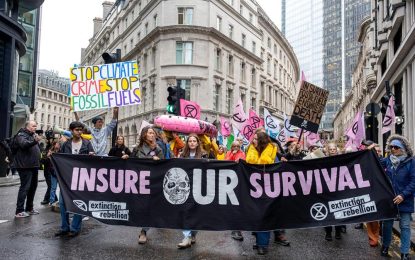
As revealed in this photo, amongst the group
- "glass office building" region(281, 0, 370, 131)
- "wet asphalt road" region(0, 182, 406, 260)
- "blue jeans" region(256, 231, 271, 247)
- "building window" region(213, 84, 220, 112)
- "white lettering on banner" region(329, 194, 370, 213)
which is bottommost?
"wet asphalt road" region(0, 182, 406, 260)

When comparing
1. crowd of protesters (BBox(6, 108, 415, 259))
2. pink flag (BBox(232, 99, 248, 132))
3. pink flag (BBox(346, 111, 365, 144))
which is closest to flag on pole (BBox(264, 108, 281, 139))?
pink flag (BBox(232, 99, 248, 132))

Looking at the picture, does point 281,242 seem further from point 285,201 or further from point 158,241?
point 158,241

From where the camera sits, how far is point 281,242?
670 cm

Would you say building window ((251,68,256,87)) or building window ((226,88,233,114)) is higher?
building window ((251,68,256,87))

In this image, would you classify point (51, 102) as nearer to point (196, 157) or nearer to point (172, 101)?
point (172, 101)

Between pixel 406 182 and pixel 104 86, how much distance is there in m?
6.61

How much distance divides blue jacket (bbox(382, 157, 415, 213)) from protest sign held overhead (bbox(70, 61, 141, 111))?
5.79 metres

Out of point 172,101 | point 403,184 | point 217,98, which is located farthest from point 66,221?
point 217,98

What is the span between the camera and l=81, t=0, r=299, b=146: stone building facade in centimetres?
3994

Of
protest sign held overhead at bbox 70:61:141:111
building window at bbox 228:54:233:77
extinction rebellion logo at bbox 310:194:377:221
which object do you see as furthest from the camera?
building window at bbox 228:54:233:77

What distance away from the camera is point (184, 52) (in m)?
40.1

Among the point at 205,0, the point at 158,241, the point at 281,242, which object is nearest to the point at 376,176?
the point at 281,242

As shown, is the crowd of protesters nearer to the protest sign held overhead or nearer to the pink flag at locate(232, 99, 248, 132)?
the protest sign held overhead

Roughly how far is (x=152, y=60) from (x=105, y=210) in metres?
37.5
